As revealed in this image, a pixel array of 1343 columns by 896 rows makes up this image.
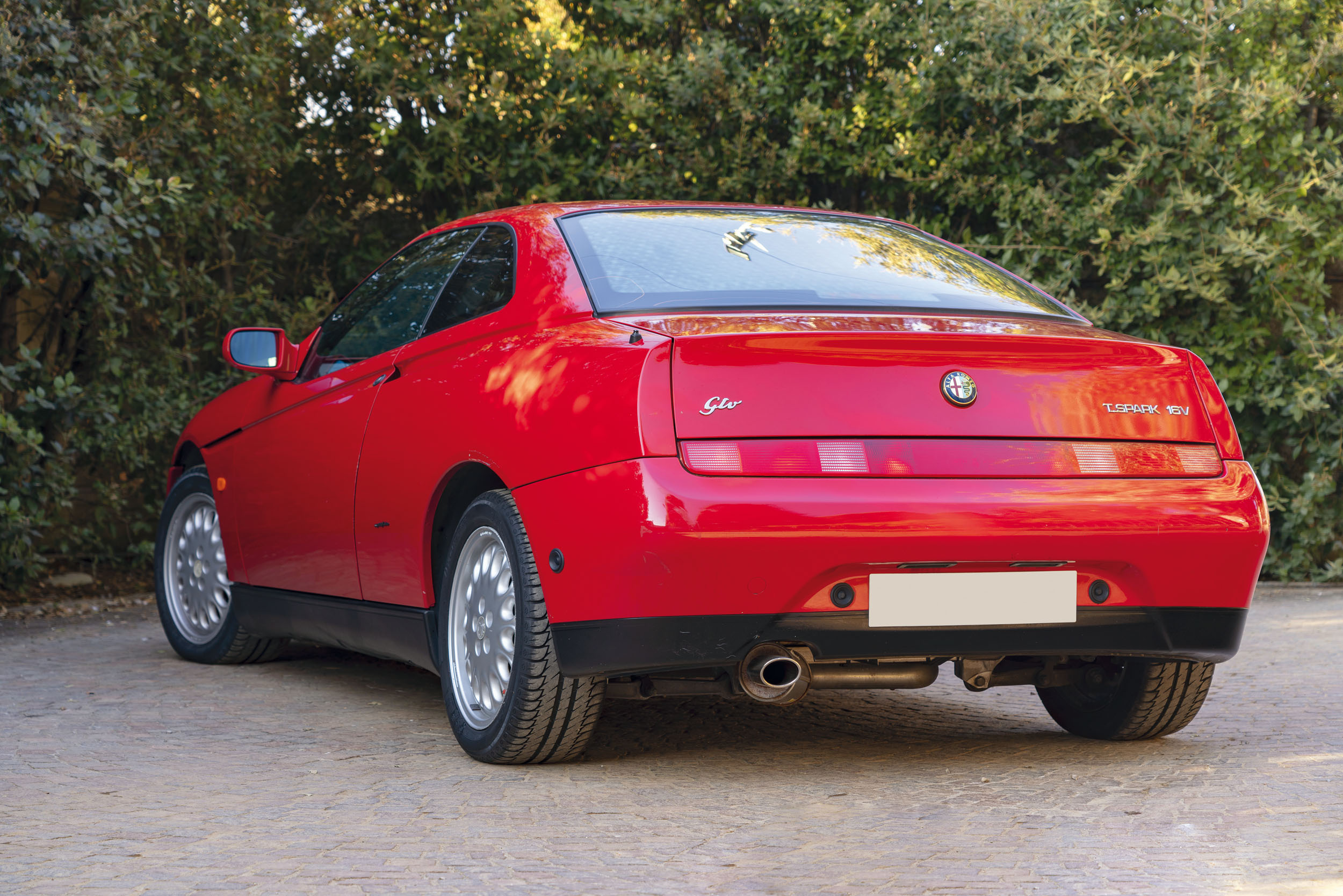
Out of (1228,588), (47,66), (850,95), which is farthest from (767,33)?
(1228,588)

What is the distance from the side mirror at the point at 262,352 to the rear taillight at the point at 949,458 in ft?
8.23

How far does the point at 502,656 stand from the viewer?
382 cm

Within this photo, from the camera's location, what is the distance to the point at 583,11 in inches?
392

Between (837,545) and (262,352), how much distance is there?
280cm

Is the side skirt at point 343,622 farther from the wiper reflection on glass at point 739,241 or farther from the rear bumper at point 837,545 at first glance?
the wiper reflection on glass at point 739,241

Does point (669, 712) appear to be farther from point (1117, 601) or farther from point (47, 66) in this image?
point (47, 66)

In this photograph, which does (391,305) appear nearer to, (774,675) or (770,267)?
(770,267)

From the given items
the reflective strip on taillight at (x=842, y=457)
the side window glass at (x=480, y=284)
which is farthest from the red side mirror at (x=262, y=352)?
the reflective strip on taillight at (x=842, y=457)

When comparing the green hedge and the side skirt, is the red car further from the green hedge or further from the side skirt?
the green hedge

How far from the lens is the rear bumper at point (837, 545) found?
323 cm

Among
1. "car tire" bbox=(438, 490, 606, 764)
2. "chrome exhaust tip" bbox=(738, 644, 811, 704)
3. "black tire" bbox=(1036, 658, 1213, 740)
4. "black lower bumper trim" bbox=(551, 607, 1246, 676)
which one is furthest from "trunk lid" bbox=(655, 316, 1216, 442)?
"black tire" bbox=(1036, 658, 1213, 740)

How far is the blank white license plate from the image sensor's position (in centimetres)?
Answer: 336

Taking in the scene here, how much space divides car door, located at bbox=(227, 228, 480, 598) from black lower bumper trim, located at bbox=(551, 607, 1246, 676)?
1.45 metres

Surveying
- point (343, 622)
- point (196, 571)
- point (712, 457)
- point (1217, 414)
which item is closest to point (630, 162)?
point (196, 571)
